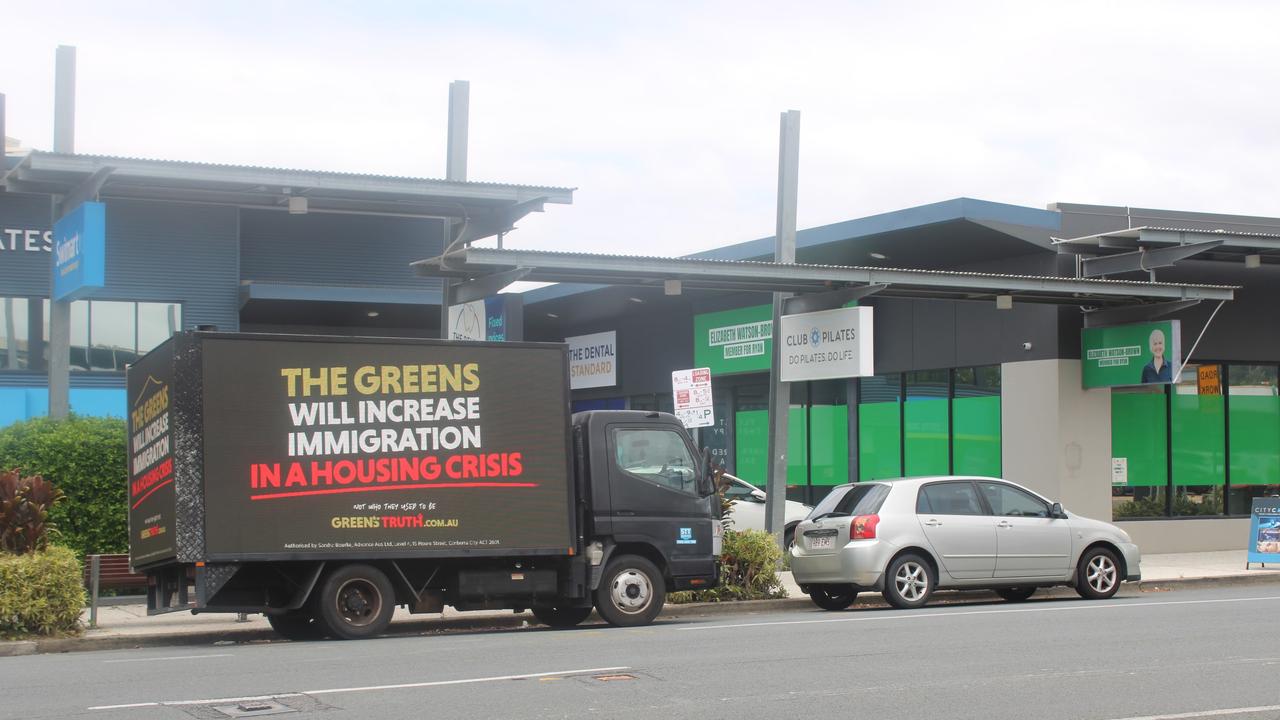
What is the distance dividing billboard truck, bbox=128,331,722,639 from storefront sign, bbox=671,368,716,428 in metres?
3.10

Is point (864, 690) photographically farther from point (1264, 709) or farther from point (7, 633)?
point (7, 633)

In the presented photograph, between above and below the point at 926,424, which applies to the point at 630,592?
below

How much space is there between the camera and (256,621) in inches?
631

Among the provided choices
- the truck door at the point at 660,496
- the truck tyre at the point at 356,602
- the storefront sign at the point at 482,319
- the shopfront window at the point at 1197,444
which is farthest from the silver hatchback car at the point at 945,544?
the shopfront window at the point at 1197,444

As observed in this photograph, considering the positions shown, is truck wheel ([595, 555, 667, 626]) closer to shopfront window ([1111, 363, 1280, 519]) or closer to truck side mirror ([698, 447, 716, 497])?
truck side mirror ([698, 447, 716, 497])

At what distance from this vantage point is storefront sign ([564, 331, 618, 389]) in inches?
1361

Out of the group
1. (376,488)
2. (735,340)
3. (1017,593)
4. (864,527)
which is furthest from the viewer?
(735,340)

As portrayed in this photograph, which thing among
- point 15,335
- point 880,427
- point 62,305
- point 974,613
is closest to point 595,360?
point 880,427

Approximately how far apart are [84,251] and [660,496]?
7636 millimetres

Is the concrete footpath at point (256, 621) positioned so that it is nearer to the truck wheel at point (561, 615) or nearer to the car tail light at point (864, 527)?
the truck wheel at point (561, 615)

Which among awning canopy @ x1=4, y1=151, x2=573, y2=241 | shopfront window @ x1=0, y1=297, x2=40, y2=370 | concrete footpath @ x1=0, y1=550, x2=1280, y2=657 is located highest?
awning canopy @ x1=4, y1=151, x2=573, y2=241

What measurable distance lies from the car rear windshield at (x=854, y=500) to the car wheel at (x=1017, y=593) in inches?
98.1

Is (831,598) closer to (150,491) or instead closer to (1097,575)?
(1097,575)

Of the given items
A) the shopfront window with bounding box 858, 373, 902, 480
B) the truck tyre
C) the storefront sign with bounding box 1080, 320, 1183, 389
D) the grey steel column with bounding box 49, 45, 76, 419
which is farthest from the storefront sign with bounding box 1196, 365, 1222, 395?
the grey steel column with bounding box 49, 45, 76, 419
